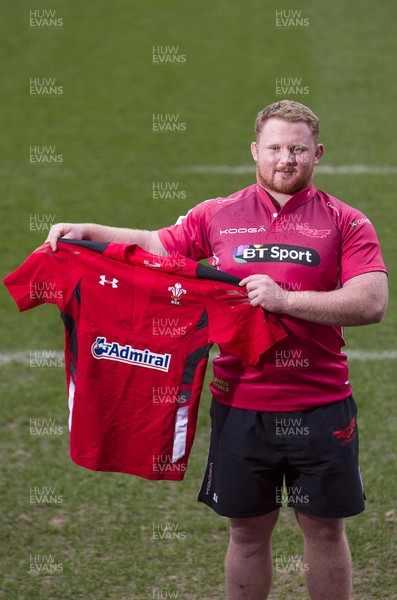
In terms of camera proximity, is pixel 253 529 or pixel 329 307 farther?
pixel 253 529

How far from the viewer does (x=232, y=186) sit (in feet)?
35.7

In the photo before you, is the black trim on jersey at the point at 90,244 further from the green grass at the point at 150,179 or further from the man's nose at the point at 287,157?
the green grass at the point at 150,179

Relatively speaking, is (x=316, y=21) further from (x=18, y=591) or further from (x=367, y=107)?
(x=18, y=591)

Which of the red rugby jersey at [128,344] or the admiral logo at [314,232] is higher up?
the admiral logo at [314,232]

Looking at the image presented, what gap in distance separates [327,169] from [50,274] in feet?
24.7

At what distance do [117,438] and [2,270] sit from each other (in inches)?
188

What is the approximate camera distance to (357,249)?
390 centimetres

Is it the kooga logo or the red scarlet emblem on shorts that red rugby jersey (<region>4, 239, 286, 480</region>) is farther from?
the red scarlet emblem on shorts

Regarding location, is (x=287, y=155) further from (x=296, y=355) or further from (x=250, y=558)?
(x=250, y=558)

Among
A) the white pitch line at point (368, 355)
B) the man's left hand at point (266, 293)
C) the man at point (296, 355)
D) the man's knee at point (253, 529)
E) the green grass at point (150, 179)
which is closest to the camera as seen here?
the man's left hand at point (266, 293)

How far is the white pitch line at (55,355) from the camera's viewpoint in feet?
24.0

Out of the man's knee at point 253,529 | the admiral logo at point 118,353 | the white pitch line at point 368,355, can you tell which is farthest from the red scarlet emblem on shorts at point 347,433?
the white pitch line at point 368,355

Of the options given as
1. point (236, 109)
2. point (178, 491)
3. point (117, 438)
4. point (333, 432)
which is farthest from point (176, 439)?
point (236, 109)

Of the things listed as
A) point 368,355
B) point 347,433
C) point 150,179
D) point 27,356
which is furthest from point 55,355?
point 150,179
